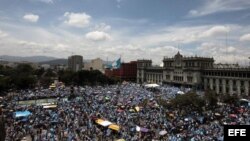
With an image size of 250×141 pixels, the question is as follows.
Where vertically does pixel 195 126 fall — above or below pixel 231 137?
below

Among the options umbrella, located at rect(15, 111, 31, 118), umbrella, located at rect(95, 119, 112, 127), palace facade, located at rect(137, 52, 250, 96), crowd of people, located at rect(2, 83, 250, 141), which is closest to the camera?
crowd of people, located at rect(2, 83, 250, 141)

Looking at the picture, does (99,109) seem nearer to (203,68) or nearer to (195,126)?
(195,126)

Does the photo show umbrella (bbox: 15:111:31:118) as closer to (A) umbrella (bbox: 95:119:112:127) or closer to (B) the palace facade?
(A) umbrella (bbox: 95:119:112:127)

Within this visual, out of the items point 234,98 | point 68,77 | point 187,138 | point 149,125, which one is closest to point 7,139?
point 149,125

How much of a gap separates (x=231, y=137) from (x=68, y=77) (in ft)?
275

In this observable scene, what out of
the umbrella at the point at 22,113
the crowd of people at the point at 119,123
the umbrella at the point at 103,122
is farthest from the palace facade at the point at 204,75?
the umbrella at the point at 22,113

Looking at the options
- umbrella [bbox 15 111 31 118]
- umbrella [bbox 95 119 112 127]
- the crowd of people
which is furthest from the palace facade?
umbrella [bbox 15 111 31 118]

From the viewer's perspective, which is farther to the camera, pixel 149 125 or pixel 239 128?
pixel 149 125

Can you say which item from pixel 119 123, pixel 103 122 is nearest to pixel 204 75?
pixel 119 123

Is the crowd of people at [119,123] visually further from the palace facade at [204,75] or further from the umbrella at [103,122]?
the palace facade at [204,75]

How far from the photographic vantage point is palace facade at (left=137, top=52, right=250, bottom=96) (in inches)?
2793

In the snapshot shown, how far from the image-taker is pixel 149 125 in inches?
1201

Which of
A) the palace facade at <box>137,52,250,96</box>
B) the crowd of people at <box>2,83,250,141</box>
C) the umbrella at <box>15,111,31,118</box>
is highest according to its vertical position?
the palace facade at <box>137,52,250,96</box>

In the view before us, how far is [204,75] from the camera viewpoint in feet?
276
